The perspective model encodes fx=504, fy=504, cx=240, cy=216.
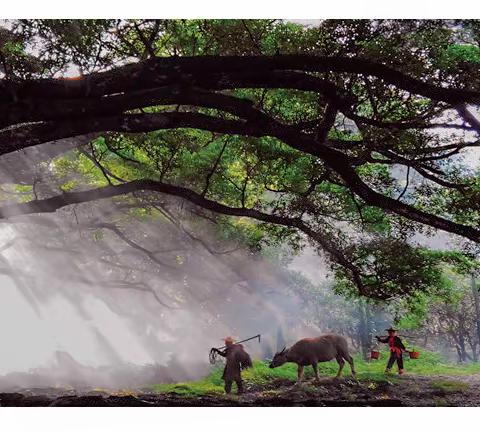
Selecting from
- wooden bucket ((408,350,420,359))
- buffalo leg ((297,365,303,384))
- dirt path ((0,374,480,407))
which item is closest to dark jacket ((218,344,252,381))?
dirt path ((0,374,480,407))

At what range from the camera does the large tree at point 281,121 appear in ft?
10.8

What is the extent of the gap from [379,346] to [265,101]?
2514mm

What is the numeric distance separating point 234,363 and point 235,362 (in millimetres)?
14

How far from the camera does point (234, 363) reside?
4715 mm

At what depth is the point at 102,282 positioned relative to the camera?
17.0ft

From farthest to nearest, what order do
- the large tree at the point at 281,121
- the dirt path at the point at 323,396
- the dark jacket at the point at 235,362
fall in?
1. the dark jacket at the point at 235,362
2. the dirt path at the point at 323,396
3. the large tree at the point at 281,121

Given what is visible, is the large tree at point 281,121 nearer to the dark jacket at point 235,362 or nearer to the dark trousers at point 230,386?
the dark jacket at point 235,362

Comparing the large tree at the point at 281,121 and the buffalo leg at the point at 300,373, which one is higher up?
the large tree at the point at 281,121

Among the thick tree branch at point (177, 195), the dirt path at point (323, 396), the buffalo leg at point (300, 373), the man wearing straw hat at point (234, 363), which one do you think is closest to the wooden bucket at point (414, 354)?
the dirt path at point (323, 396)

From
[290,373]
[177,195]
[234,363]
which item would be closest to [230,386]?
[234,363]

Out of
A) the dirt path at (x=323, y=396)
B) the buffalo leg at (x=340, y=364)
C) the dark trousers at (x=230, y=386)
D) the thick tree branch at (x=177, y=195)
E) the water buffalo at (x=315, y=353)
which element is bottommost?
the dirt path at (x=323, y=396)

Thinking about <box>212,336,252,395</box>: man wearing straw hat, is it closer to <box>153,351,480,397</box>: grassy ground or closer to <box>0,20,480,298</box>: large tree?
<box>153,351,480,397</box>: grassy ground

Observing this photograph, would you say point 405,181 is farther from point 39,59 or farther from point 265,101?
point 39,59

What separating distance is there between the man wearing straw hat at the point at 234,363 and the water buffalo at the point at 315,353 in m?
0.27
